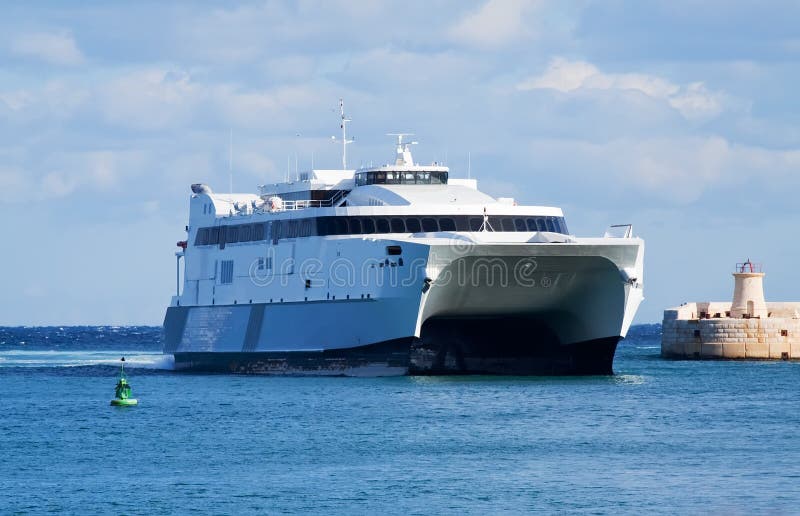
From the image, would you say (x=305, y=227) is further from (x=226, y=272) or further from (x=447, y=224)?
(x=226, y=272)

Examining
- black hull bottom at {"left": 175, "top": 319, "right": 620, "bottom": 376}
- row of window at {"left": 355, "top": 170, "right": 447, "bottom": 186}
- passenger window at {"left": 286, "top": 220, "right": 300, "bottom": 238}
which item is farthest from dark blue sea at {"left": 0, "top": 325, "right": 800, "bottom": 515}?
row of window at {"left": 355, "top": 170, "right": 447, "bottom": 186}

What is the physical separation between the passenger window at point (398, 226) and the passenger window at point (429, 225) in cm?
65

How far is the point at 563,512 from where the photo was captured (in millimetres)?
28188

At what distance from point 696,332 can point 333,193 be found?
23766 millimetres

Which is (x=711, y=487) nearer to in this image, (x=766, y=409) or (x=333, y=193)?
(x=766, y=409)

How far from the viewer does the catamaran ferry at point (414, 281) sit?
1971 inches

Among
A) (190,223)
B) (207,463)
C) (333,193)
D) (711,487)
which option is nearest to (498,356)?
(333,193)

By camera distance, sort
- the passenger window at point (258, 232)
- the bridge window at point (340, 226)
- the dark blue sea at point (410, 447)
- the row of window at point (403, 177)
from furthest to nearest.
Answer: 1. the passenger window at point (258, 232)
2. the row of window at point (403, 177)
3. the bridge window at point (340, 226)
4. the dark blue sea at point (410, 447)

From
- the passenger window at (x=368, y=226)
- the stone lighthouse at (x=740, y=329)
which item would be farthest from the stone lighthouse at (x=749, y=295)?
the passenger window at (x=368, y=226)

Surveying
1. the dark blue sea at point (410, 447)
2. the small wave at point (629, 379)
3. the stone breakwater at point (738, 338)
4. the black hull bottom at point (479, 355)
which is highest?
the stone breakwater at point (738, 338)

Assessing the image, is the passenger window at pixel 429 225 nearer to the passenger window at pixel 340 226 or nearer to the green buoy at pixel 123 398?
the passenger window at pixel 340 226

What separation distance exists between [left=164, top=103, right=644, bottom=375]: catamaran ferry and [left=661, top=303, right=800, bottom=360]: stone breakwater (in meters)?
19.2

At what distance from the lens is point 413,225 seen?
174 feet

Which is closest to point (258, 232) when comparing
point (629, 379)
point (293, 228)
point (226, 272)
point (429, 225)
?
point (293, 228)
